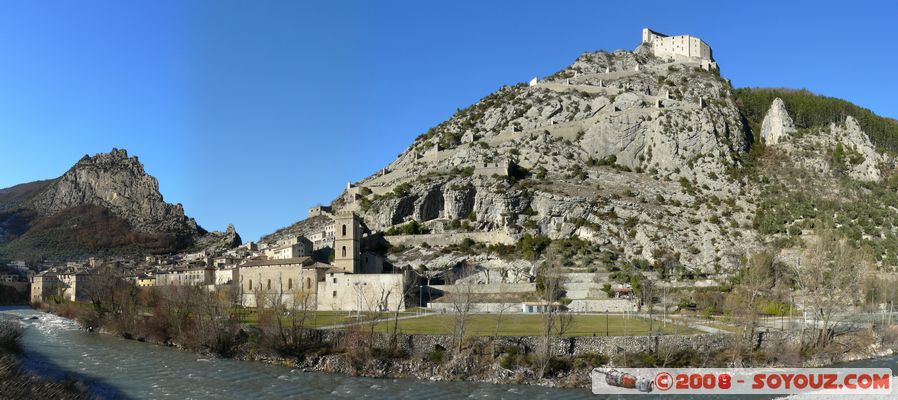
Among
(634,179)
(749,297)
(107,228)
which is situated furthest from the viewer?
(107,228)

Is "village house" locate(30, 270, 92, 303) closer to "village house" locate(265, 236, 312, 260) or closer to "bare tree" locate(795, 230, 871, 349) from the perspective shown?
"village house" locate(265, 236, 312, 260)

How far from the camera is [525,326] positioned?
44.2 metres

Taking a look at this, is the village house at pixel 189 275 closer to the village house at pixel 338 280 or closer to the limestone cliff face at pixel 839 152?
the village house at pixel 338 280

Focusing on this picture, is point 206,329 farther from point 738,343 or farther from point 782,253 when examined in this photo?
point 782,253

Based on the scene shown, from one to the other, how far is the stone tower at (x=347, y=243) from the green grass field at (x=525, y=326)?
58.0 feet

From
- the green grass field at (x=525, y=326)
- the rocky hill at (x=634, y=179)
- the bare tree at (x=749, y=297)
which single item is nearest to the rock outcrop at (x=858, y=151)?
the rocky hill at (x=634, y=179)

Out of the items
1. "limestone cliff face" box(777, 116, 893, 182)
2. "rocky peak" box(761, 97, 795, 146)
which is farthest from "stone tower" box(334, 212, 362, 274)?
"rocky peak" box(761, 97, 795, 146)

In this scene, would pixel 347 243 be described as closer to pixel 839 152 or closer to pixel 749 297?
pixel 749 297

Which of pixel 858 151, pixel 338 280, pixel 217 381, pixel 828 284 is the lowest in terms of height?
pixel 217 381

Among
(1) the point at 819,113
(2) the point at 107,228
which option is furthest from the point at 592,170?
(2) the point at 107,228

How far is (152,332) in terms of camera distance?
49.1 m

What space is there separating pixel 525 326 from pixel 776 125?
67.1 m

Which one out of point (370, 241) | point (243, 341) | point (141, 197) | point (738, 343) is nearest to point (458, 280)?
point (370, 241)

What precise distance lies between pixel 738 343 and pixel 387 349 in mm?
19469
